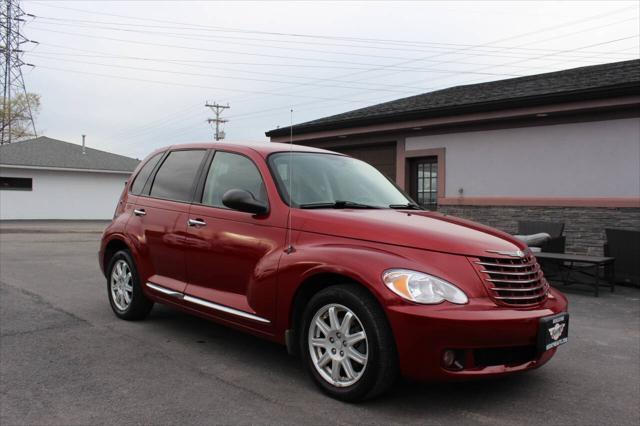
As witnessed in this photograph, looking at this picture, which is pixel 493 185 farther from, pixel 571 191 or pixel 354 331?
pixel 354 331

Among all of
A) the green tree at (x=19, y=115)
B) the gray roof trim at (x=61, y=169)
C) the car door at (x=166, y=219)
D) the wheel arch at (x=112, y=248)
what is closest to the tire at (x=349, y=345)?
the car door at (x=166, y=219)

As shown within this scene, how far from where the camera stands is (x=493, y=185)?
1166cm

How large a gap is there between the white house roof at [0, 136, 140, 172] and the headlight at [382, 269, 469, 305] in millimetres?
30193

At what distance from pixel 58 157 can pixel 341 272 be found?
31.8 metres

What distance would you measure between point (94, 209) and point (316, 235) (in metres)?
30.8

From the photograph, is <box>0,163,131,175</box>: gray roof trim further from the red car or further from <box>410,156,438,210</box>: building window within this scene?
the red car

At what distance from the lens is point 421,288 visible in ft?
10.6

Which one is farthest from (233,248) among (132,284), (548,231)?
(548,231)

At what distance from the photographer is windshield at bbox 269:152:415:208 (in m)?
4.20

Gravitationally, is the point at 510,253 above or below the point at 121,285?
above

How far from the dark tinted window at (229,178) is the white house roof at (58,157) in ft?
92.0

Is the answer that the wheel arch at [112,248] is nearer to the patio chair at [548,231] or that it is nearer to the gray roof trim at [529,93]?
the patio chair at [548,231]

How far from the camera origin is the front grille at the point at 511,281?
3.30m

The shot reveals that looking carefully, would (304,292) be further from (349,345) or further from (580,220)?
(580,220)
